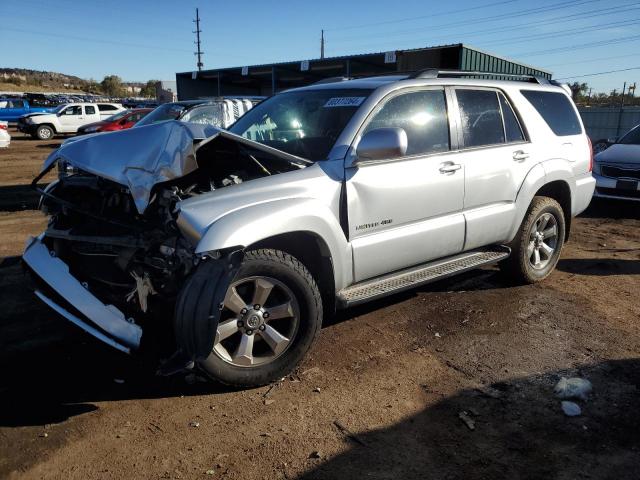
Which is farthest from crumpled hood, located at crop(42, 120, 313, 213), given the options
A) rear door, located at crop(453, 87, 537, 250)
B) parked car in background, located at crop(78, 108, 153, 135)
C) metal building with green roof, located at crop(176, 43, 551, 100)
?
parked car in background, located at crop(78, 108, 153, 135)

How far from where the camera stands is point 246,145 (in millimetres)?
3457

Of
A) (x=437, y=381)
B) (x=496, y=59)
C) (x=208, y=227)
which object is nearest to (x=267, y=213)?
(x=208, y=227)

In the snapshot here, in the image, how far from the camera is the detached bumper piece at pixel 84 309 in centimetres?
300

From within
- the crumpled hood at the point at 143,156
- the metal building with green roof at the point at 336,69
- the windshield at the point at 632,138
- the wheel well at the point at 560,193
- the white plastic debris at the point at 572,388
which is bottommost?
the white plastic debris at the point at 572,388

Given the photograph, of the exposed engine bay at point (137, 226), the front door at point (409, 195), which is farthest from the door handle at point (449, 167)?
the exposed engine bay at point (137, 226)

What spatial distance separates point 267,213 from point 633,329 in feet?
Answer: 10.5

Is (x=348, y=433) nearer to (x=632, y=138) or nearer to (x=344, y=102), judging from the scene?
(x=344, y=102)

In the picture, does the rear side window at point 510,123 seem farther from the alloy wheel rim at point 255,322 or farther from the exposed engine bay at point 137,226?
the alloy wheel rim at point 255,322

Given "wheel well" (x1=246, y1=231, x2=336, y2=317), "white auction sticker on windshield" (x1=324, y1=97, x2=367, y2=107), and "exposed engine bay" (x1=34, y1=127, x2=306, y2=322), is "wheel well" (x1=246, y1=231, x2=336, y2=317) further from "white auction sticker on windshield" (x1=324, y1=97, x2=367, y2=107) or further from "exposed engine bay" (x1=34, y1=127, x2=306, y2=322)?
"white auction sticker on windshield" (x1=324, y1=97, x2=367, y2=107)

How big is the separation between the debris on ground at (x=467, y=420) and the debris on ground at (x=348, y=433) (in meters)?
0.62

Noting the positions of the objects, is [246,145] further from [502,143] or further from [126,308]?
[502,143]

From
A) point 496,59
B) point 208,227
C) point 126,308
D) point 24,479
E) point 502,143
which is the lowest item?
point 24,479

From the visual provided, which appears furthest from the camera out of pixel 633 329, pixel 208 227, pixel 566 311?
pixel 566 311

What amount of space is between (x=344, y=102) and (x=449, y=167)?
99cm
